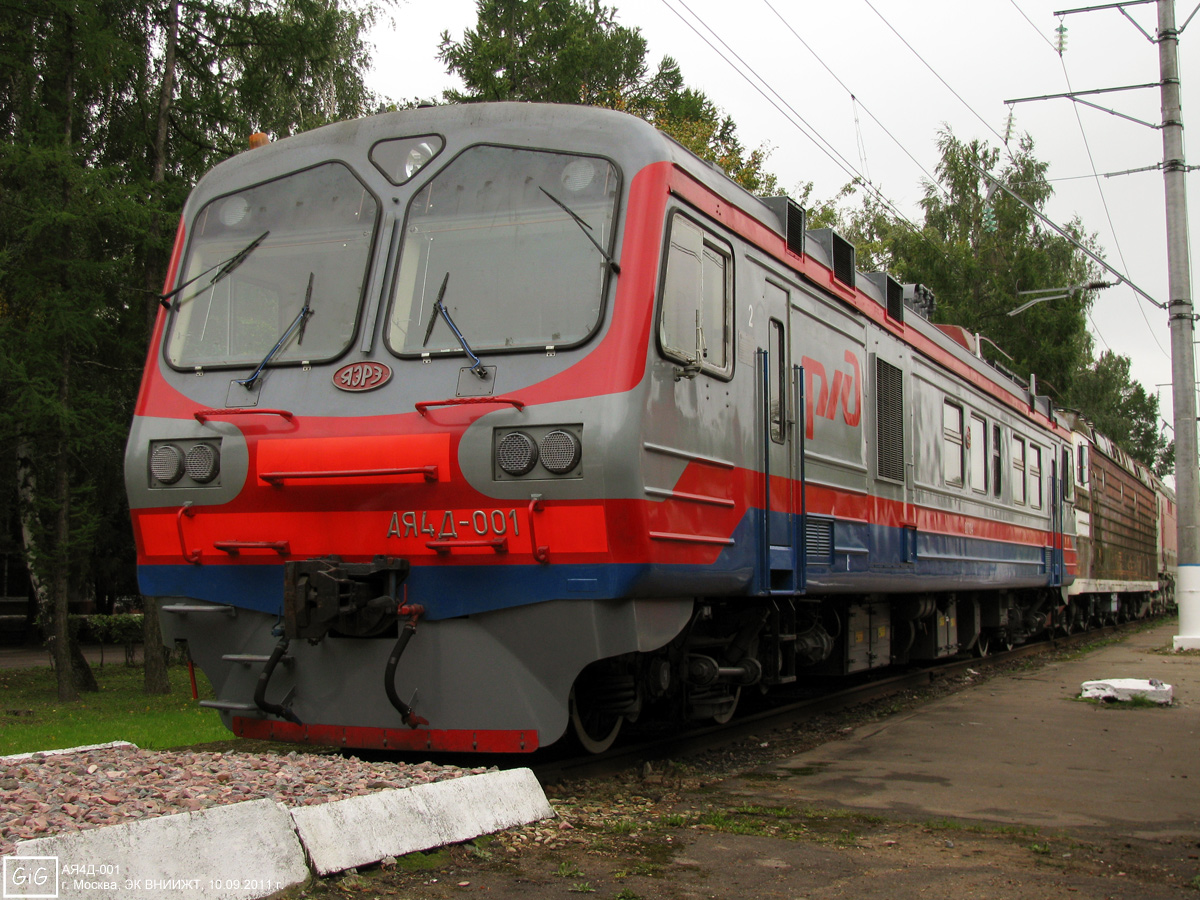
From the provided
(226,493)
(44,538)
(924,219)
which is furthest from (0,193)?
(924,219)

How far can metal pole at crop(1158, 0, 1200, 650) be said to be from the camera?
18281 mm

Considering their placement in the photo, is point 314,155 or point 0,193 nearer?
point 314,155

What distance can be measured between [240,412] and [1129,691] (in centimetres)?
836

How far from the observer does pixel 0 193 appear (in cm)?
1324

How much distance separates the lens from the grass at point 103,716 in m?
9.64

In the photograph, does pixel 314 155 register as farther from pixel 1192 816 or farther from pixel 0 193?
pixel 0 193

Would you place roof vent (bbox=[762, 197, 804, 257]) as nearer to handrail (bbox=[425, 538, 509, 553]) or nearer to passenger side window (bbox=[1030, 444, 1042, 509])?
handrail (bbox=[425, 538, 509, 553])

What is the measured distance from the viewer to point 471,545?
575cm

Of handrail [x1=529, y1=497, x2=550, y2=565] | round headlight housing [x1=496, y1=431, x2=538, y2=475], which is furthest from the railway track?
round headlight housing [x1=496, y1=431, x2=538, y2=475]

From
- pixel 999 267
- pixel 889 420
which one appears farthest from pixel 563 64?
pixel 889 420

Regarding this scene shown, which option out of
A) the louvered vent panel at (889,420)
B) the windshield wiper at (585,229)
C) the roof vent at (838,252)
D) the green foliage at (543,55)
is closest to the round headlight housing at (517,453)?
the windshield wiper at (585,229)

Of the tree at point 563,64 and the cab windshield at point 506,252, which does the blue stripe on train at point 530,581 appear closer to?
the cab windshield at point 506,252

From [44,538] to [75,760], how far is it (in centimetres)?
996

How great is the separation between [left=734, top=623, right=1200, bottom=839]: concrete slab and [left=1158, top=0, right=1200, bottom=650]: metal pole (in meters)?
7.96
